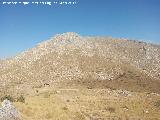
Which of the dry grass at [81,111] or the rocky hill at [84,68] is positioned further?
the rocky hill at [84,68]

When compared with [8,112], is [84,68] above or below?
above

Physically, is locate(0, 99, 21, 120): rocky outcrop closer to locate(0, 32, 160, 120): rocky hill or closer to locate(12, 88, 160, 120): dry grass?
locate(12, 88, 160, 120): dry grass

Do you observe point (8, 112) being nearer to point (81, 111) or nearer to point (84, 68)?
point (81, 111)

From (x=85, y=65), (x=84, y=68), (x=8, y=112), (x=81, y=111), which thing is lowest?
(x=81, y=111)

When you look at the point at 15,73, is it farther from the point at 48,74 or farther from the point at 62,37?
the point at 62,37

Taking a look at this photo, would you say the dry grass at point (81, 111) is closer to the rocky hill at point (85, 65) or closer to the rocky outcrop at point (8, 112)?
the rocky outcrop at point (8, 112)

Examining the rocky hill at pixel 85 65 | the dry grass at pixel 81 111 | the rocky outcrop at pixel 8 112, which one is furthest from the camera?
the rocky hill at pixel 85 65

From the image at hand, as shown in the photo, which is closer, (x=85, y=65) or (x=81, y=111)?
(x=81, y=111)

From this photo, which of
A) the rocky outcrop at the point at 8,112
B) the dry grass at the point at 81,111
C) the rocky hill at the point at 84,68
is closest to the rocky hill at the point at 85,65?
the rocky hill at the point at 84,68

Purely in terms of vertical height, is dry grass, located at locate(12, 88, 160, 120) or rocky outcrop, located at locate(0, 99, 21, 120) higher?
rocky outcrop, located at locate(0, 99, 21, 120)

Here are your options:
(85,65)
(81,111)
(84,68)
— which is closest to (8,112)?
(81,111)

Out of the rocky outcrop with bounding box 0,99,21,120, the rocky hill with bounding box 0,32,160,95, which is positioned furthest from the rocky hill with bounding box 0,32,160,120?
the rocky outcrop with bounding box 0,99,21,120

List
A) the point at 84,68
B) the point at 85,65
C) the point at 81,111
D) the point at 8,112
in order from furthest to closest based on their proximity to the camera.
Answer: the point at 85,65
the point at 84,68
the point at 81,111
the point at 8,112

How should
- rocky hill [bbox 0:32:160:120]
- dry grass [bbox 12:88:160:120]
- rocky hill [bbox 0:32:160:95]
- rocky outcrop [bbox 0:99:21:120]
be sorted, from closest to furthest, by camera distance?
1. rocky outcrop [bbox 0:99:21:120]
2. dry grass [bbox 12:88:160:120]
3. rocky hill [bbox 0:32:160:120]
4. rocky hill [bbox 0:32:160:95]
